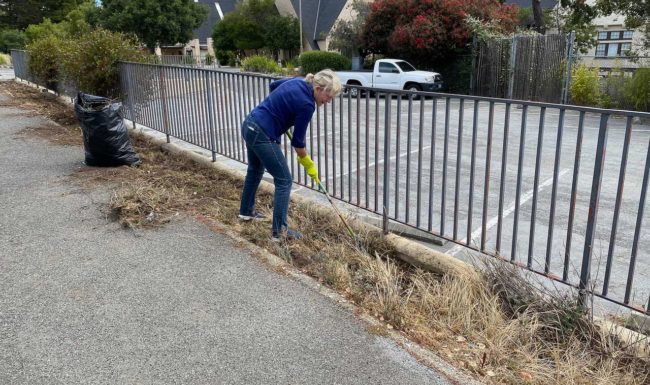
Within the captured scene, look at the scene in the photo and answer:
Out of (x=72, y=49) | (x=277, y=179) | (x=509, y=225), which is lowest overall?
(x=509, y=225)

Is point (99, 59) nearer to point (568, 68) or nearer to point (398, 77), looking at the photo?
point (398, 77)

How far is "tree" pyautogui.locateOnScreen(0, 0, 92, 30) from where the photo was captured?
58062mm

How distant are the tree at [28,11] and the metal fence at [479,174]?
192 feet

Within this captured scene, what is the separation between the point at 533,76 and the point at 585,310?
16531 mm

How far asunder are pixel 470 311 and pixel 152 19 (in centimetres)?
4724

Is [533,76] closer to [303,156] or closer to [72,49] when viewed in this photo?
[72,49]

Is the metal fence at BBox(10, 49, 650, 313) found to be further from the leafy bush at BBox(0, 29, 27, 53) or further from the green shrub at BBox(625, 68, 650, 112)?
the leafy bush at BBox(0, 29, 27, 53)

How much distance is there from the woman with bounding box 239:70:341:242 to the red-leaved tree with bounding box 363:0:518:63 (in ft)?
60.5

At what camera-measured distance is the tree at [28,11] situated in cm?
5806

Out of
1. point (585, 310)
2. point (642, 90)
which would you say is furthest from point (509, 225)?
point (642, 90)

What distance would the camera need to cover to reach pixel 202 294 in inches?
151

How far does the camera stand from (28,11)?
191ft

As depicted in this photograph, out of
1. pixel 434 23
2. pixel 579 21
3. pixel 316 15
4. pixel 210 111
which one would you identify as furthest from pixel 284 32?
pixel 210 111

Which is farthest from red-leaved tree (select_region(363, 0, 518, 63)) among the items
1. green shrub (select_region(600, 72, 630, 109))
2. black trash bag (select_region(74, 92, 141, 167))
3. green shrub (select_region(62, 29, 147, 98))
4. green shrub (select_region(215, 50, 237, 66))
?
green shrub (select_region(215, 50, 237, 66))
